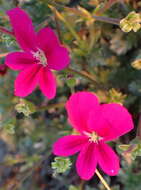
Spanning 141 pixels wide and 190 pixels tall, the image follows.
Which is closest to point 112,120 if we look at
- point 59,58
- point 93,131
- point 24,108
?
point 93,131

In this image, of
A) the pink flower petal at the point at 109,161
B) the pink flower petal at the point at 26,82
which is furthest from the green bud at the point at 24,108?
the pink flower petal at the point at 109,161

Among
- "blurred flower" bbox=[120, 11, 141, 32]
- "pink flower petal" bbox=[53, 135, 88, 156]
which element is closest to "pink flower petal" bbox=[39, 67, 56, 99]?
"pink flower petal" bbox=[53, 135, 88, 156]

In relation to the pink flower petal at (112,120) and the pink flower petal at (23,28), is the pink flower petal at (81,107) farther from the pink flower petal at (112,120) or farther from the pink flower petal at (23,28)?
the pink flower petal at (23,28)

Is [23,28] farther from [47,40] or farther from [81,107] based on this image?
[81,107]

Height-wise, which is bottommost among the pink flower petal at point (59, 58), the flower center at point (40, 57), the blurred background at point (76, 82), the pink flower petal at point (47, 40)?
the blurred background at point (76, 82)

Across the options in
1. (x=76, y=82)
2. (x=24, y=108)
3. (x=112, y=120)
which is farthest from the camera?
(x=76, y=82)

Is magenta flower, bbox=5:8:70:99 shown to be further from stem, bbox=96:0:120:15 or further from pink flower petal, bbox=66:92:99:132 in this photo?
stem, bbox=96:0:120:15
